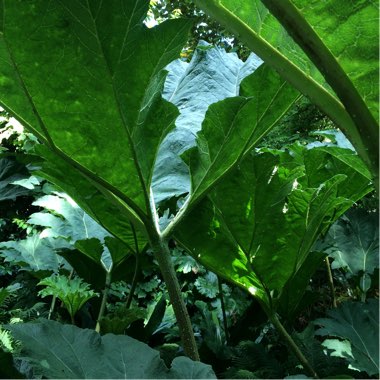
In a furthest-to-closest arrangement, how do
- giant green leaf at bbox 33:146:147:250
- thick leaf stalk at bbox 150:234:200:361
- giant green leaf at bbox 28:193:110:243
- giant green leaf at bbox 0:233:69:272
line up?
giant green leaf at bbox 0:233:69:272 → giant green leaf at bbox 28:193:110:243 → giant green leaf at bbox 33:146:147:250 → thick leaf stalk at bbox 150:234:200:361

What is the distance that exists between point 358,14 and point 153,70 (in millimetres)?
392

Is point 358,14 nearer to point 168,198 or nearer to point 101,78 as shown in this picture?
point 101,78

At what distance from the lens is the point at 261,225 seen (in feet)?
3.99

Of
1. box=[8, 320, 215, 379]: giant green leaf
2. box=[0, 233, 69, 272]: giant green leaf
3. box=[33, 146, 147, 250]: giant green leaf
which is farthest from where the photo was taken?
box=[0, 233, 69, 272]: giant green leaf

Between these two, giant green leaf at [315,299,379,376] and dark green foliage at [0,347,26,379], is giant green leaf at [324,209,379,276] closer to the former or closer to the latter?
giant green leaf at [315,299,379,376]

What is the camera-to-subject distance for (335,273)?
6.48 ft

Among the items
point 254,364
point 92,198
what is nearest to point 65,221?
point 92,198

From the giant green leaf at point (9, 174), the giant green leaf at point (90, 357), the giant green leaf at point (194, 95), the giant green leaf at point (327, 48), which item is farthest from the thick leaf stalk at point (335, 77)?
the giant green leaf at point (9, 174)

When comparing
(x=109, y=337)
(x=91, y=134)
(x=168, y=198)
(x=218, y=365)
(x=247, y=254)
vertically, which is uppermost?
(x=91, y=134)

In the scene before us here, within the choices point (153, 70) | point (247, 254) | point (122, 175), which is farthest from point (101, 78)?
point (247, 254)

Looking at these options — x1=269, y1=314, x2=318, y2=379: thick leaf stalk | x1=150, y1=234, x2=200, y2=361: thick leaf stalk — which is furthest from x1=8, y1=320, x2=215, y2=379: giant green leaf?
x1=269, y1=314, x2=318, y2=379: thick leaf stalk

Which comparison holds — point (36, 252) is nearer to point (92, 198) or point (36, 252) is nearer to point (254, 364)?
point (92, 198)

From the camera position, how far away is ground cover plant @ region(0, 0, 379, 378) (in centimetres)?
73

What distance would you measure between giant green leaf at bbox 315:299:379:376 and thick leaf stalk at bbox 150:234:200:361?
29 centimetres
